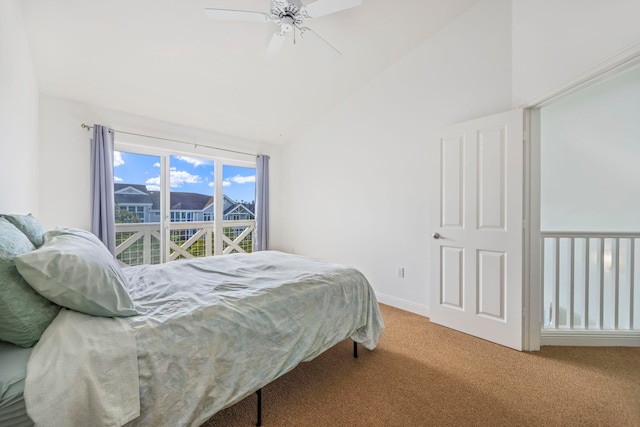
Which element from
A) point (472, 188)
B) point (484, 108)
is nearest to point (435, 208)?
point (472, 188)

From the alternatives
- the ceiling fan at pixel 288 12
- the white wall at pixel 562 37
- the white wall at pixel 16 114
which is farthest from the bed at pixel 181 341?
the white wall at pixel 562 37

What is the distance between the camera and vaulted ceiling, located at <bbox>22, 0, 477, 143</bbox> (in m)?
2.10

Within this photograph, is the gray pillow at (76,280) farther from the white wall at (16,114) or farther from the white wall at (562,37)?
the white wall at (562,37)

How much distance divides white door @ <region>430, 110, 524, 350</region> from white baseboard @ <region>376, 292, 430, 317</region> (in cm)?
19

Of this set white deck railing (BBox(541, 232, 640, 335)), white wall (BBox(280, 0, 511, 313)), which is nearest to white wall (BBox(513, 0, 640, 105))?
white wall (BBox(280, 0, 511, 313))

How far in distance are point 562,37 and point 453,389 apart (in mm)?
2528

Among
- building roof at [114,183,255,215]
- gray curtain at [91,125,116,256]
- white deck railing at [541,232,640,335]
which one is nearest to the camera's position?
white deck railing at [541,232,640,335]

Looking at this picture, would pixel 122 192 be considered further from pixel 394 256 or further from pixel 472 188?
pixel 472 188

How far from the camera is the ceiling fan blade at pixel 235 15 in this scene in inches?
71.4

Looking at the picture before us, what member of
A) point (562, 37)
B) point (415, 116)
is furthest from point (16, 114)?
point (562, 37)

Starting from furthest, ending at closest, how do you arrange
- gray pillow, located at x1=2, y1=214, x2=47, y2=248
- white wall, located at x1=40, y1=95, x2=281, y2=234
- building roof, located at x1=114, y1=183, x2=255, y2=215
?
building roof, located at x1=114, y1=183, x2=255, y2=215 < white wall, located at x1=40, y1=95, x2=281, y2=234 < gray pillow, located at x1=2, y1=214, x2=47, y2=248

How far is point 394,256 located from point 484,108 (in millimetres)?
1841

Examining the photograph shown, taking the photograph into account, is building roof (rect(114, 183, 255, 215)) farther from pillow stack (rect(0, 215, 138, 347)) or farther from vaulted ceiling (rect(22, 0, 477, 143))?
pillow stack (rect(0, 215, 138, 347))

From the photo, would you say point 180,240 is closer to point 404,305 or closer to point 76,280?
point 76,280
